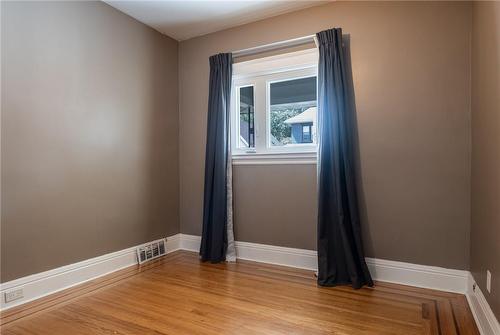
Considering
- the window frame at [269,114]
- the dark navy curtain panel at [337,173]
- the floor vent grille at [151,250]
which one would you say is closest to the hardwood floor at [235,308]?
the dark navy curtain panel at [337,173]

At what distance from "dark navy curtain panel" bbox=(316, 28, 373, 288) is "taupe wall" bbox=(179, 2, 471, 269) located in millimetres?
137

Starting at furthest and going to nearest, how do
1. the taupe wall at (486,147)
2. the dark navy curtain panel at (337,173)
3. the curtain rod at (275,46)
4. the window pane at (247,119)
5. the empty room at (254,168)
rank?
the window pane at (247,119), the curtain rod at (275,46), the dark navy curtain panel at (337,173), the empty room at (254,168), the taupe wall at (486,147)

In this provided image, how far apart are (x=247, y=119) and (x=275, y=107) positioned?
1.17 feet

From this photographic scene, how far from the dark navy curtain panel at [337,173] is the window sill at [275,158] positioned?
0.73ft

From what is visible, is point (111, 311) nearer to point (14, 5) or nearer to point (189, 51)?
point (14, 5)

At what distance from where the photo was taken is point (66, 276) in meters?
2.49

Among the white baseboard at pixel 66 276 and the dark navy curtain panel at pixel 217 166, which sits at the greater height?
the dark navy curtain panel at pixel 217 166

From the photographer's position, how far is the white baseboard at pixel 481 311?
1671 millimetres

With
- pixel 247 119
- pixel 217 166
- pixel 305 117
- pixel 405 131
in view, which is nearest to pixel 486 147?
pixel 405 131

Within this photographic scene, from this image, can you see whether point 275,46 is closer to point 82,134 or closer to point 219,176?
point 219,176

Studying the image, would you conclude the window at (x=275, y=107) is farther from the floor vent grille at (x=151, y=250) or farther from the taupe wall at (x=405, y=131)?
the floor vent grille at (x=151, y=250)

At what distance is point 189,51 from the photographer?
3.62m

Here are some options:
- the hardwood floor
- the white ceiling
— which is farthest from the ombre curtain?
the hardwood floor

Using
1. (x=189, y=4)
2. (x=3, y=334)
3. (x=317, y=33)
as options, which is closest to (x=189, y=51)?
(x=189, y=4)
